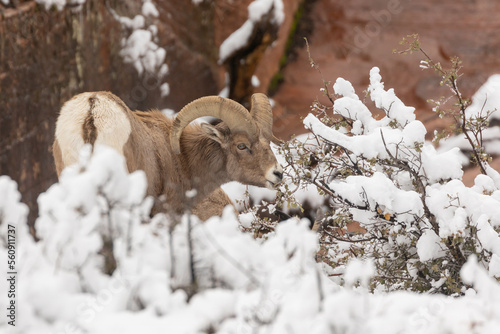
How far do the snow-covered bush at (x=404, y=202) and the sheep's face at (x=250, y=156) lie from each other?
2.57 feet

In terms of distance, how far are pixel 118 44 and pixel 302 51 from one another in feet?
15.9

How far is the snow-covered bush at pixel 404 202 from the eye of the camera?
153 inches

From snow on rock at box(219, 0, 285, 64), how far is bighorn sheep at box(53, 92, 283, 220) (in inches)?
217

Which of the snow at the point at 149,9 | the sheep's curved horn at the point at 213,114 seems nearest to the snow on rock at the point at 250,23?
the snow at the point at 149,9

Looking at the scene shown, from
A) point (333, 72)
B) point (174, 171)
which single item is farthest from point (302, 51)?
point (174, 171)

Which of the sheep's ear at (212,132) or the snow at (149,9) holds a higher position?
the snow at (149,9)

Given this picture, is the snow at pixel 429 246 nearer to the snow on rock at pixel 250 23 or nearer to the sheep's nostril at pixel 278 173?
the sheep's nostril at pixel 278 173

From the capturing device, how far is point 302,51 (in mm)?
12938

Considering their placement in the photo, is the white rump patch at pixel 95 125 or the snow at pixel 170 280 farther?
the white rump patch at pixel 95 125

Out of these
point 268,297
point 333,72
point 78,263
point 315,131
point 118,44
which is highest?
point 333,72

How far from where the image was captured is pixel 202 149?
575cm

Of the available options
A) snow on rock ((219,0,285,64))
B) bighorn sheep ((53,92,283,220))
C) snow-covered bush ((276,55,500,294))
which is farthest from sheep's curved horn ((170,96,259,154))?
snow on rock ((219,0,285,64))

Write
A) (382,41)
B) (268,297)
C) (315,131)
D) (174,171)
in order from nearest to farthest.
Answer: (268,297) < (315,131) < (174,171) < (382,41)

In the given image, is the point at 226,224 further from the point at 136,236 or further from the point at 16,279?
the point at 16,279
